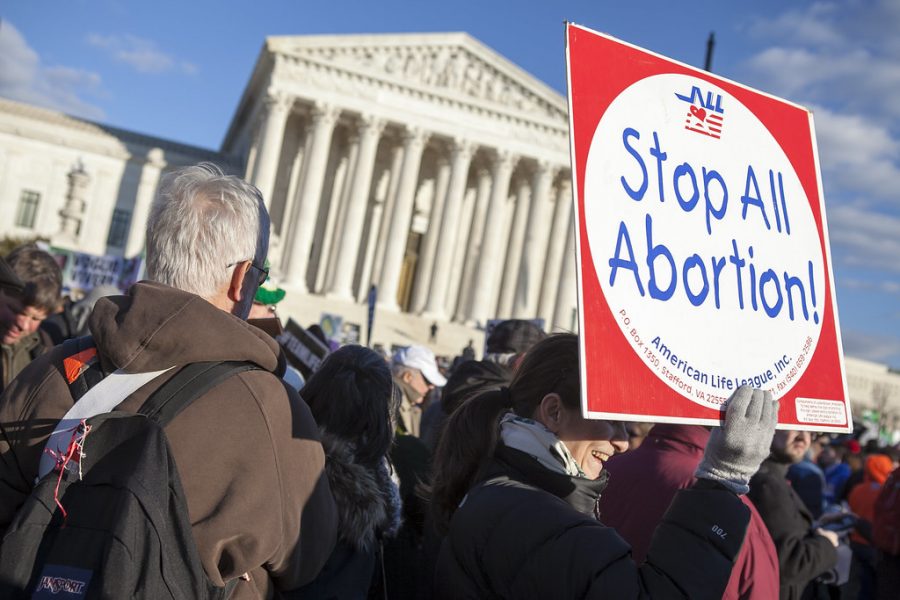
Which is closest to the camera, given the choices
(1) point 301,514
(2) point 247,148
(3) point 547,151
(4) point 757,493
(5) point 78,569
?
(5) point 78,569

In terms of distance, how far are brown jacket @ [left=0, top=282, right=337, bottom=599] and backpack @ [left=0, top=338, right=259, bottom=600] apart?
11 centimetres

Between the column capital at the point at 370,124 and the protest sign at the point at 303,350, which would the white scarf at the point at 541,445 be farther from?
the column capital at the point at 370,124

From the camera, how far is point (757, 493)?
4539 millimetres

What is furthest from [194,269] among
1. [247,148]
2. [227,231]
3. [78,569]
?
[247,148]

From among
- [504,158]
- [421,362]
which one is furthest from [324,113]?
[421,362]

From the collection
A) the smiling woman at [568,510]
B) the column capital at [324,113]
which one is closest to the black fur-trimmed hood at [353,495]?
the smiling woman at [568,510]

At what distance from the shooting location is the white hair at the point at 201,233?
2.45m

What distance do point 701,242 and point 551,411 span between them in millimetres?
729

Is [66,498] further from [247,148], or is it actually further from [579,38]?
[247,148]

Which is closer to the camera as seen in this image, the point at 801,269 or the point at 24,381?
the point at 24,381

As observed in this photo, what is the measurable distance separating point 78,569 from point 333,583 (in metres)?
1.32

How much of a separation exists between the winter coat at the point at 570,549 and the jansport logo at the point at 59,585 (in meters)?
0.97

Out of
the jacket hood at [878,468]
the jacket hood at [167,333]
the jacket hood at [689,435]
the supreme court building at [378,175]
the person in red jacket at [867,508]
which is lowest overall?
the person in red jacket at [867,508]

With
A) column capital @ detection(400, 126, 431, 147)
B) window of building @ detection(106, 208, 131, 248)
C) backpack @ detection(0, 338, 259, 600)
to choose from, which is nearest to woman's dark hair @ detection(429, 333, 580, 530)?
backpack @ detection(0, 338, 259, 600)
